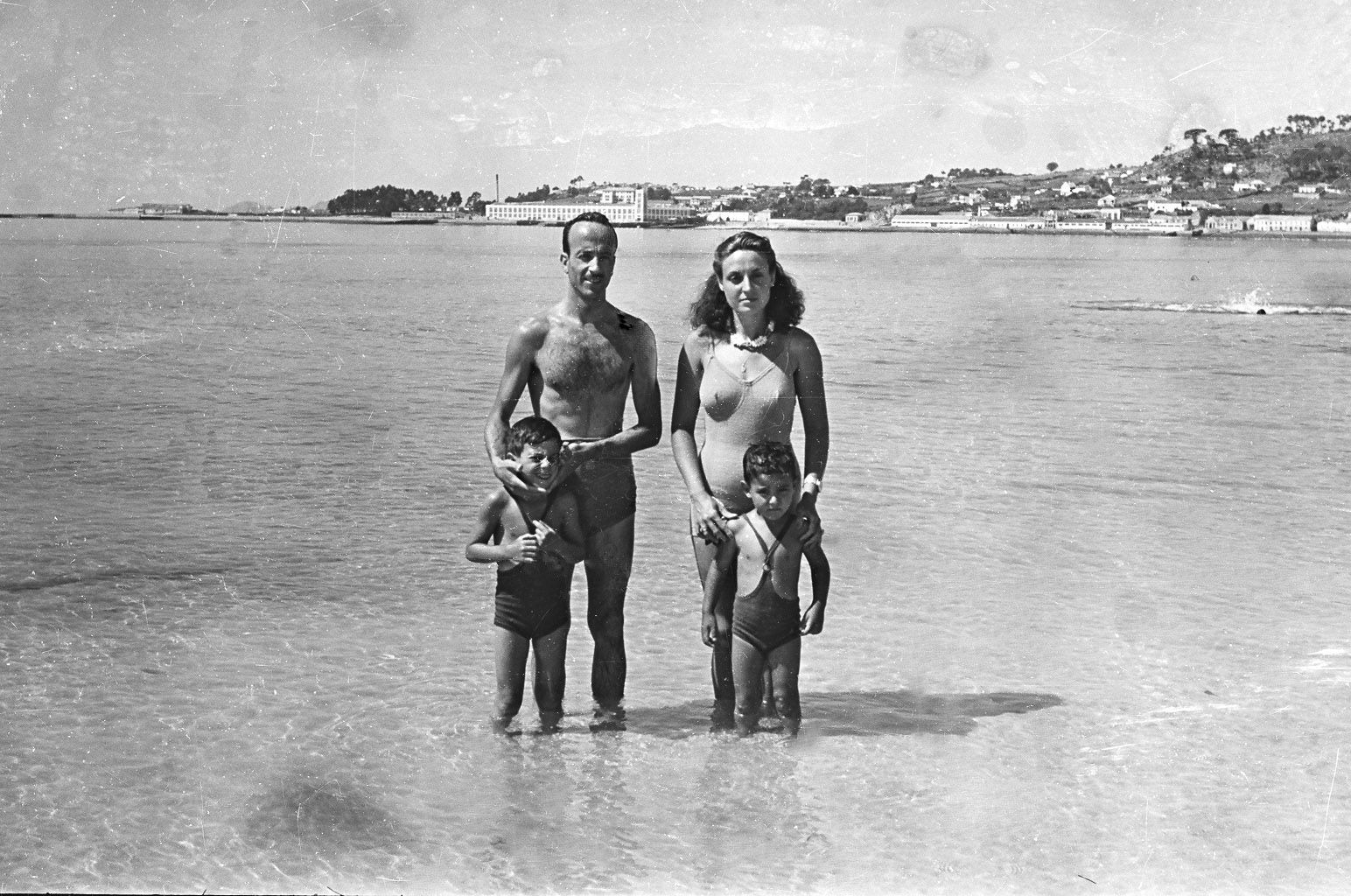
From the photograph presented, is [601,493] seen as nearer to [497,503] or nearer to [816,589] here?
[497,503]

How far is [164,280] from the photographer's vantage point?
56000 mm

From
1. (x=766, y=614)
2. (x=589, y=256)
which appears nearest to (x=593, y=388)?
(x=589, y=256)

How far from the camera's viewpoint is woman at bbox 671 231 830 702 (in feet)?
21.0

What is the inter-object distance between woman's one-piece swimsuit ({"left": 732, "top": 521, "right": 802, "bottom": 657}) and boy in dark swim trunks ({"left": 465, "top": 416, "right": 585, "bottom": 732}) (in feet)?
2.32

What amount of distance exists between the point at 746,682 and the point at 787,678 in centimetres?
17

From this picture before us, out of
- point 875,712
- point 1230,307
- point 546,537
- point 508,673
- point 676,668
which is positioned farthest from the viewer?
point 1230,307

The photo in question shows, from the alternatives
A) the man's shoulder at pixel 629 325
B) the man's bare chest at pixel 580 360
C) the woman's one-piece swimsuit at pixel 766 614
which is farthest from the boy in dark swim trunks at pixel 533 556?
the woman's one-piece swimsuit at pixel 766 614

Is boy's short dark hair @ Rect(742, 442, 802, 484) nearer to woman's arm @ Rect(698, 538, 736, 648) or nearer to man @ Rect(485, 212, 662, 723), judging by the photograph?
woman's arm @ Rect(698, 538, 736, 648)

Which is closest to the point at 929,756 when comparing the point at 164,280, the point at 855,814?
the point at 855,814

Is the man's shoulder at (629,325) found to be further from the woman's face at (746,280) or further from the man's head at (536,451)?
the man's head at (536,451)

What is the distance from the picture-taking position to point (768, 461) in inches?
243

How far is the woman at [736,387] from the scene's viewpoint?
6.40 metres

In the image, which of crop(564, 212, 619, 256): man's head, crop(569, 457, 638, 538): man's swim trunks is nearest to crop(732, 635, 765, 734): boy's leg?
crop(569, 457, 638, 538): man's swim trunks

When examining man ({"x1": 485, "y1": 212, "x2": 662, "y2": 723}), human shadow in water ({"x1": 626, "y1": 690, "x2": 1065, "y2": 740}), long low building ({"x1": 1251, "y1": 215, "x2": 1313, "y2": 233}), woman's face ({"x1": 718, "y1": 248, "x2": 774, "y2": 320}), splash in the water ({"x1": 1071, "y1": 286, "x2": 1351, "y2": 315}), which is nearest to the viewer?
woman's face ({"x1": 718, "y1": 248, "x2": 774, "y2": 320})
